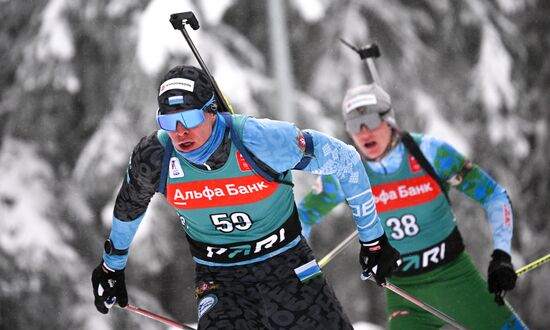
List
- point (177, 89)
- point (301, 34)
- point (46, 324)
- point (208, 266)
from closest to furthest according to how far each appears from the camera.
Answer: point (177, 89)
point (208, 266)
point (46, 324)
point (301, 34)

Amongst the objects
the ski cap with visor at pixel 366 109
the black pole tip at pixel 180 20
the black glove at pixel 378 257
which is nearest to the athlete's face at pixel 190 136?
the black pole tip at pixel 180 20

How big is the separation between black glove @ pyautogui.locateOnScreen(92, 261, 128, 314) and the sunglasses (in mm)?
869

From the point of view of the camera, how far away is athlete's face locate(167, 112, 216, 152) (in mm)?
3344

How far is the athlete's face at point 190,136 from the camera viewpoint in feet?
11.0

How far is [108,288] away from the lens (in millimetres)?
3791

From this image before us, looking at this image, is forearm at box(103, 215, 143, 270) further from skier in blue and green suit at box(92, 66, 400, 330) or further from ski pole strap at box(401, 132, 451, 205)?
ski pole strap at box(401, 132, 451, 205)

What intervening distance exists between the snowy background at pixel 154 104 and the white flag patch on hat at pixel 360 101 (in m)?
4.02

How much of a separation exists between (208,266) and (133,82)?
231 inches

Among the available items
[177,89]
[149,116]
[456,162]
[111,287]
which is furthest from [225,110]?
[149,116]

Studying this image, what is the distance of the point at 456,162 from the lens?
4.49 m

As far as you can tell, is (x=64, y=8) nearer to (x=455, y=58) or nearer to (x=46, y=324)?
(x=46, y=324)

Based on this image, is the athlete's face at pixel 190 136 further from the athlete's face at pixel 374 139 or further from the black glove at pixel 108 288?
the athlete's face at pixel 374 139

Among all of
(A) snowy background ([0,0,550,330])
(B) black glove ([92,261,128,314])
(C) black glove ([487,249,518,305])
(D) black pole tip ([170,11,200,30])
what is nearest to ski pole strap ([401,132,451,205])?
(C) black glove ([487,249,518,305])

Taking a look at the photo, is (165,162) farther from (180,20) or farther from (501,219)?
(501,219)
